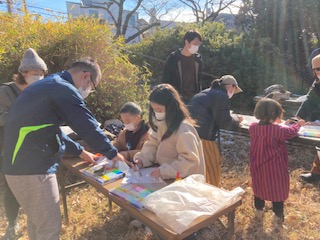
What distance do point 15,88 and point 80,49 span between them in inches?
91.7

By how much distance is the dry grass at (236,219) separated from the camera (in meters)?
2.65

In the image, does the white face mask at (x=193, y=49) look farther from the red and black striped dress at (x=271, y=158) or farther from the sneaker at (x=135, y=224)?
the sneaker at (x=135, y=224)

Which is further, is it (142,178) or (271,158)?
(271,158)

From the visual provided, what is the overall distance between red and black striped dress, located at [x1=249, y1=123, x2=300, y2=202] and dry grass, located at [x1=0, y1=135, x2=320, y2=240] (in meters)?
0.33

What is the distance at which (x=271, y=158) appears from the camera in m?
2.62

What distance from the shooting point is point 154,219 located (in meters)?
1.46

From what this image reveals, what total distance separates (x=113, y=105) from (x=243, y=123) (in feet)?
8.04

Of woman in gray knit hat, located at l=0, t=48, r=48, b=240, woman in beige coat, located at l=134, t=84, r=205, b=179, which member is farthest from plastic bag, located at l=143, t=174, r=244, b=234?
woman in gray knit hat, located at l=0, t=48, r=48, b=240

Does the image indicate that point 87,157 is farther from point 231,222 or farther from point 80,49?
point 80,49

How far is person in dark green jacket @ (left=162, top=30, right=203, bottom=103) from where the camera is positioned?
12.4ft

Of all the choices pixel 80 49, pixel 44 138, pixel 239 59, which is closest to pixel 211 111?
pixel 44 138

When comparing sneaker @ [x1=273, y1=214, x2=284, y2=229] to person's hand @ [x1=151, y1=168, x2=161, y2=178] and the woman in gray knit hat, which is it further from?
the woman in gray knit hat

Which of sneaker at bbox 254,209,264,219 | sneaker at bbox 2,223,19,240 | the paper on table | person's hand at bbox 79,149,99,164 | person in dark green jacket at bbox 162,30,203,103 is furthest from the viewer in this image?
person in dark green jacket at bbox 162,30,203,103

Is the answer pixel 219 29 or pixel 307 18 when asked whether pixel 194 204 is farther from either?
pixel 307 18
